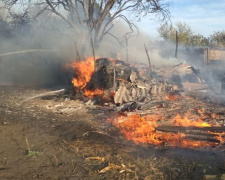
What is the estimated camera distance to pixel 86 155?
5426 mm

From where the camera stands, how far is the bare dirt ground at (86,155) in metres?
4.57

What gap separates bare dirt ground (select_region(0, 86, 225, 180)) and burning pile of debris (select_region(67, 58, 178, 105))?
8.40 feet

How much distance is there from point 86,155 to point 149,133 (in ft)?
6.84

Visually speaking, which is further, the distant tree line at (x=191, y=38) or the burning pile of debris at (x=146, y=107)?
the distant tree line at (x=191, y=38)

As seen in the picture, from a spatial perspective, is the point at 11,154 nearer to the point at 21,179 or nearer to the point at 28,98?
the point at 21,179

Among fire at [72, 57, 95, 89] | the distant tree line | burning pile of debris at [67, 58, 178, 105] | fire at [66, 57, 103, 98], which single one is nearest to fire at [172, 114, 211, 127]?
burning pile of debris at [67, 58, 178, 105]

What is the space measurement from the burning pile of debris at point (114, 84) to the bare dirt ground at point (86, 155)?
2561 mm

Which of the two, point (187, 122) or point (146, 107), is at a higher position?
point (146, 107)

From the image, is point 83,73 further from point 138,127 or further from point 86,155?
point 86,155

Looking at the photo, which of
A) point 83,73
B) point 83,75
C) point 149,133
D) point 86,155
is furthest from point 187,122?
point 83,73

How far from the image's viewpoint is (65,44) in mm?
19516

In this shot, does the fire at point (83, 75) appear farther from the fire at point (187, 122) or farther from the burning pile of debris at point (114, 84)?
the fire at point (187, 122)

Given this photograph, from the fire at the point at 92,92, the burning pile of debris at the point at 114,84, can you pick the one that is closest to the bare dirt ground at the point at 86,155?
the burning pile of debris at the point at 114,84

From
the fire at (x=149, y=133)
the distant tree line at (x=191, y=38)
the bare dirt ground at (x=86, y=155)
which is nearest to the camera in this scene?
the bare dirt ground at (x=86, y=155)
